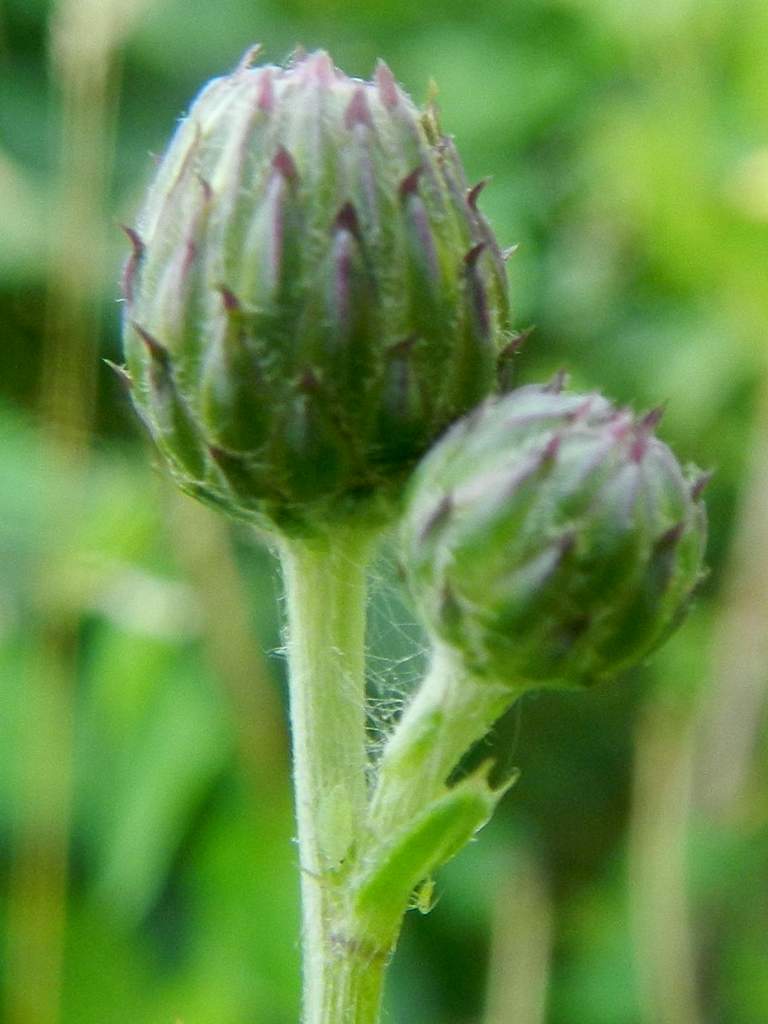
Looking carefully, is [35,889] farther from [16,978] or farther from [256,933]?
[256,933]

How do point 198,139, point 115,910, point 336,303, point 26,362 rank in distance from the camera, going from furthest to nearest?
point 26,362
point 115,910
point 198,139
point 336,303

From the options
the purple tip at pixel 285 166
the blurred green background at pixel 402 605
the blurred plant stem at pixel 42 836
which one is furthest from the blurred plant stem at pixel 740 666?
the purple tip at pixel 285 166

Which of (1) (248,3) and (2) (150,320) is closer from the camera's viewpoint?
(2) (150,320)

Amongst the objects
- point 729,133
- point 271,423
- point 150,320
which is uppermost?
point 729,133

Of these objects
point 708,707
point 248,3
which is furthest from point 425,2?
point 708,707

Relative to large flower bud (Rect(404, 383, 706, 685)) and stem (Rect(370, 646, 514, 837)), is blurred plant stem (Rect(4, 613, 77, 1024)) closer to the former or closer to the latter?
stem (Rect(370, 646, 514, 837))

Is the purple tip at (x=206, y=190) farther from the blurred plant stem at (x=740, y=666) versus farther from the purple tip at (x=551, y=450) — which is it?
the blurred plant stem at (x=740, y=666)
